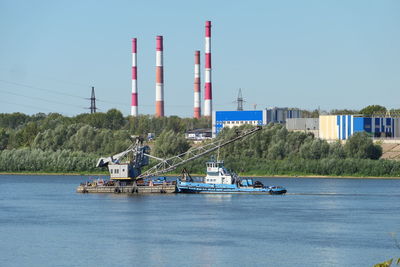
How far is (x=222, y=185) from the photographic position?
83.0 meters

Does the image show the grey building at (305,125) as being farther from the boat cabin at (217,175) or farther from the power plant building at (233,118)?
the boat cabin at (217,175)

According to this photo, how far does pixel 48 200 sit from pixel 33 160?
4716cm

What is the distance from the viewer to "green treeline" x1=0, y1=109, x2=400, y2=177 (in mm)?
113812

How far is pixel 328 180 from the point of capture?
11406 centimetres

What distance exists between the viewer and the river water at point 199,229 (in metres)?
47.5

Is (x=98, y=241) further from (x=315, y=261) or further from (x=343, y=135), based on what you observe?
(x=343, y=135)

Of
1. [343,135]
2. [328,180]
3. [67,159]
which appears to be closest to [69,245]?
[328,180]

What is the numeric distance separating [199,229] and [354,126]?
74773mm

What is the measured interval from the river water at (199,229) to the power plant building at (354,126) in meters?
40.9

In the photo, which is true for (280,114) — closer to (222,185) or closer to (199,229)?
(222,185)

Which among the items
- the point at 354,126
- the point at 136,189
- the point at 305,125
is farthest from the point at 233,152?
the point at 136,189

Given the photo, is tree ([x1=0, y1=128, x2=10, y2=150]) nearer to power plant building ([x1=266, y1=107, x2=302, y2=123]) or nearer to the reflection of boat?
power plant building ([x1=266, y1=107, x2=302, y2=123])

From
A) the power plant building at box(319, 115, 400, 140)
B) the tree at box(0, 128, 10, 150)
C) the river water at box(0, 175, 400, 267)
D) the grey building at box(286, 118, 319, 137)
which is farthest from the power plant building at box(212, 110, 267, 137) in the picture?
the river water at box(0, 175, 400, 267)

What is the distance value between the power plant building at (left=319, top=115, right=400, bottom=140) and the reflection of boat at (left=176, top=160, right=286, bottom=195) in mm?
48094
